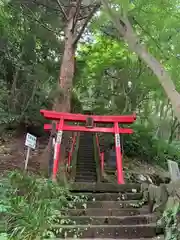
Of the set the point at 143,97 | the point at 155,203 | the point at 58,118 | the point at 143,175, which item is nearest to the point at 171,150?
the point at 143,97

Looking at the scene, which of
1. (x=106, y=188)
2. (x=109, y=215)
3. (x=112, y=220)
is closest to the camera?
(x=112, y=220)

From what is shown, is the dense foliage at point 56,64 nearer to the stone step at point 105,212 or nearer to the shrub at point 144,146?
the shrub at point 144,146

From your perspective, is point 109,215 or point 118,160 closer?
point 109,215

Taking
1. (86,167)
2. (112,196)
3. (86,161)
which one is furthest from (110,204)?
(86,161)

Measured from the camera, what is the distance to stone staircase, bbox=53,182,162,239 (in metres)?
5.21

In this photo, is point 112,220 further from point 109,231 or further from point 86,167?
point 86,167

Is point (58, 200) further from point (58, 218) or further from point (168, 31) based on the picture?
point (168, 31)

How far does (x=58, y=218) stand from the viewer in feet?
17.9

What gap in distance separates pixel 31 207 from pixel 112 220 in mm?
1662

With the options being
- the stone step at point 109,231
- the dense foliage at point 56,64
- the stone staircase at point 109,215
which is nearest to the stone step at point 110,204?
the stone staircase at point 109,215

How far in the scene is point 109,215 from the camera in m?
6.00

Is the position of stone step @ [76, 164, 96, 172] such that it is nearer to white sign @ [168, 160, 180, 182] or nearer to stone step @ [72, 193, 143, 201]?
stone step @ [72, 193, 143, 201]

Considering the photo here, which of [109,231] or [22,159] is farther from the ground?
[22,159]

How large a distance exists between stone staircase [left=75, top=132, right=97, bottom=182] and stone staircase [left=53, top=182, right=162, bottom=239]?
215 cm
